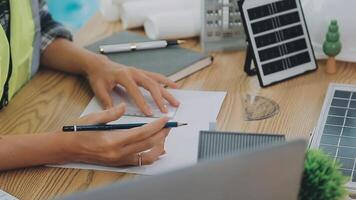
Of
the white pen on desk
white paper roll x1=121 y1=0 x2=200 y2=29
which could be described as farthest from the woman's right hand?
white paper roll x1=121 y1=0 x2=200 y2=29

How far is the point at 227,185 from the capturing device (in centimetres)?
71

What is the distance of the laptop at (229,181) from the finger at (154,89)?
0.57 meters

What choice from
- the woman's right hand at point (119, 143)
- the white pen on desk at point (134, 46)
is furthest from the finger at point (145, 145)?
the white pen on desk at point (134, 46)

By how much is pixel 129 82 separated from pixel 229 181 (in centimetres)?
66

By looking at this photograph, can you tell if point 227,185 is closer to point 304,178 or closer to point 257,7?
point 304,178

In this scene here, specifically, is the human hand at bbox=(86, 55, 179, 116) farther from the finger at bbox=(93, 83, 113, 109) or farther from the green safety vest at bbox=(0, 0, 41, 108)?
the green safety vest at bbox=(0, 0, 41, 108)

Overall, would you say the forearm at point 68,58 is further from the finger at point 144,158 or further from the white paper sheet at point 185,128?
the finger at point 144,158

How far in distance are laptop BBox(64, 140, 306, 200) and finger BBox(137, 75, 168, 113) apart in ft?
1.87

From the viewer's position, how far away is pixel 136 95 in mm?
1306

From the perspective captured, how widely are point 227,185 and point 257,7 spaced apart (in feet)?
2.35

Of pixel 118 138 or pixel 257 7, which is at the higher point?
pixel 257 7

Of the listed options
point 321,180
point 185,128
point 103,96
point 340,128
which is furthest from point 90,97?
point 321,180

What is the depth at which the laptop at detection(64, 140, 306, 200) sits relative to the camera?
669 mm

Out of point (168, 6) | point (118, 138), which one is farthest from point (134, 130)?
point (168, 6)
